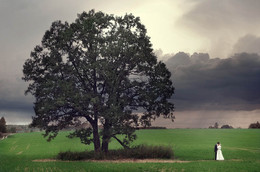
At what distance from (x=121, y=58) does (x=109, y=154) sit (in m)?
12.4

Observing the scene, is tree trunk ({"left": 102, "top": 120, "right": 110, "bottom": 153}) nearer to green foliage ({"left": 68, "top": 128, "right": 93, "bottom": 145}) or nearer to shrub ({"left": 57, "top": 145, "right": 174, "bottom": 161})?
shrub ({"left": 57, "top": 145, "right": 174, "bottom": 161})

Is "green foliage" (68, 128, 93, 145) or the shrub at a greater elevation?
"green foliage" (68, 128, 93, 145)

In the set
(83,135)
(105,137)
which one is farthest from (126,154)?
(83,135)

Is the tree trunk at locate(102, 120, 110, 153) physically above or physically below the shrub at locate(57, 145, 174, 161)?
above

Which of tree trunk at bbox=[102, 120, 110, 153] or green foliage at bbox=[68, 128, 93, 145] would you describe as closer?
tree trunk at bbox=[102, 120, 110, 153]

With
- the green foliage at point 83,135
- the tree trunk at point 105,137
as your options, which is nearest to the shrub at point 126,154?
the tree trunk at point 105,137

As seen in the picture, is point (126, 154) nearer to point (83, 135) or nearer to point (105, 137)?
point (105, 137)

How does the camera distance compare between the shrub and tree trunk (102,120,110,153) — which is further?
the shrub

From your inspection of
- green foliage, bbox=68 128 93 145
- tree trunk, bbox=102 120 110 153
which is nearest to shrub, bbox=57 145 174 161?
tree trunk, bbox=102 120 110 153

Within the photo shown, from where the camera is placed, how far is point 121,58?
135 feet

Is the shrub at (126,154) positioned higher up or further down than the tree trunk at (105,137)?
further down

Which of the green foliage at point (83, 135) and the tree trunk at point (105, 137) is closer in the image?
the tree trunk at point (105, 137)

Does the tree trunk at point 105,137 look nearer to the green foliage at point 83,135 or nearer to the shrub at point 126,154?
the shrub at point 126,154

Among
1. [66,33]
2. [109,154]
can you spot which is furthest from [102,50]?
[109,154]
